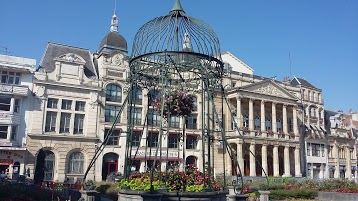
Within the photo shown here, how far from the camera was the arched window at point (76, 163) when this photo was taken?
38.7m

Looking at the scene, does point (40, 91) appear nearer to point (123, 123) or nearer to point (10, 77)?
point (10, 77)

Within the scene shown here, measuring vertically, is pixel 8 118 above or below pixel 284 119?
below

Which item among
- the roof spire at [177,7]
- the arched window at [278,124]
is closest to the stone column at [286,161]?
the arched window at [278,124]

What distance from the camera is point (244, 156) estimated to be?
49688 millimetres

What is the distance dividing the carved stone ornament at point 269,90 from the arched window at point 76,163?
87.6ft

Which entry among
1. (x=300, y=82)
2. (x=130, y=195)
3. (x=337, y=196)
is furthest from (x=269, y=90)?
(x=130, y=195)

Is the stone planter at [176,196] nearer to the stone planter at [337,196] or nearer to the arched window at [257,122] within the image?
the stone planter at [337,196]

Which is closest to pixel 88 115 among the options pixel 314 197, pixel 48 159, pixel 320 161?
pixel 48 159

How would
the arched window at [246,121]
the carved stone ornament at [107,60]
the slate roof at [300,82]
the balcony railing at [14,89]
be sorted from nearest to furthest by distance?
the balcony railing at [14,89] → the carved stone ornament at [107,60] → the arched window at [246,121] → the slate roof at [300,82]

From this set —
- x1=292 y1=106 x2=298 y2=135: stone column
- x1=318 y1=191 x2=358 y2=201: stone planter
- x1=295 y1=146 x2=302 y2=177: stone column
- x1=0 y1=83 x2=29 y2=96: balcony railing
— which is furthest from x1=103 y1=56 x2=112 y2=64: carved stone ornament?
x1=295 y1=146 x2=302 y2=177: stone column

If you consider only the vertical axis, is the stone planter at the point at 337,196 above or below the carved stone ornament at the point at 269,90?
below

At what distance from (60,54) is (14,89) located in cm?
817

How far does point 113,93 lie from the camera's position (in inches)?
1677

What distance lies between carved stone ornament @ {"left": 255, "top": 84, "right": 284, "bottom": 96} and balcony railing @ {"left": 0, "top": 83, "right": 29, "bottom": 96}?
1235 inches
